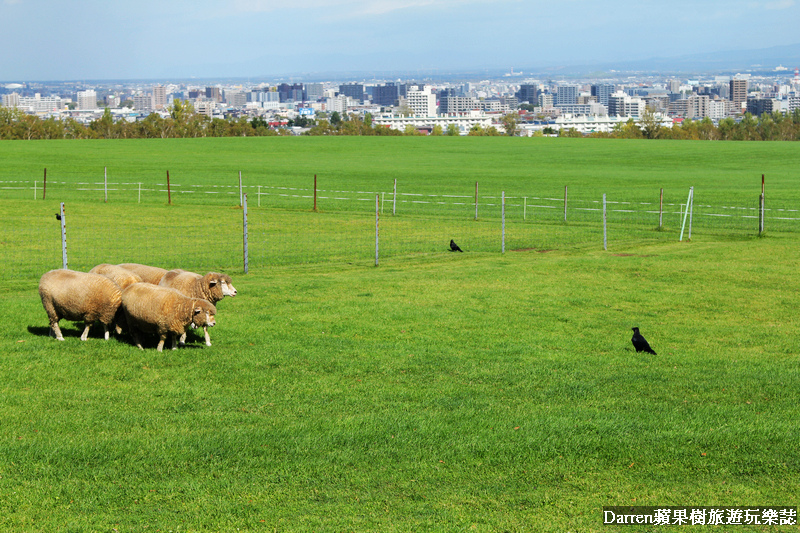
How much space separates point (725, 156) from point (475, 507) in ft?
299

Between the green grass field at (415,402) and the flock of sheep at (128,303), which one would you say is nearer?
the green grass field at (415,402)

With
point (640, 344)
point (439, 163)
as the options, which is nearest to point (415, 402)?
point (640, 344)

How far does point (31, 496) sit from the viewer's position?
793cm

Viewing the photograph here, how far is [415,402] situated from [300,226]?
24114 mm

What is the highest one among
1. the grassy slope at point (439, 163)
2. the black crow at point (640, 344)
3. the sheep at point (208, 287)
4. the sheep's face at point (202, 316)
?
the grassy slope at point (439, 163)

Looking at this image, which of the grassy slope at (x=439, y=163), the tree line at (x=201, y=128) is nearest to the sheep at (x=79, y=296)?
the grassy slope at (x=439, y=163)

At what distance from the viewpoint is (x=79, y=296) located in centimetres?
1327

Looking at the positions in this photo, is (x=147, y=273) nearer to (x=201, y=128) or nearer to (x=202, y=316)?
(x=202, y=316)

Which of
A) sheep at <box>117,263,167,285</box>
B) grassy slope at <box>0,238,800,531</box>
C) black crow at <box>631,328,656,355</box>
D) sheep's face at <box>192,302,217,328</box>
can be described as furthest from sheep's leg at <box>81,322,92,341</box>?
black crow at <box>631,328,656,355</box>

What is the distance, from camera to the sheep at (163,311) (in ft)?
42.6

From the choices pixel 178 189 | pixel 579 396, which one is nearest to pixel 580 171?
pixel 178 189

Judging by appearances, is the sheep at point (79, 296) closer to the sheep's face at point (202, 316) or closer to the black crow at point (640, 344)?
the sheep's face at point (202, 316)

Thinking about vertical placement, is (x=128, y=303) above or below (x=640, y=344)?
above

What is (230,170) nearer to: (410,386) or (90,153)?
(90,153)
